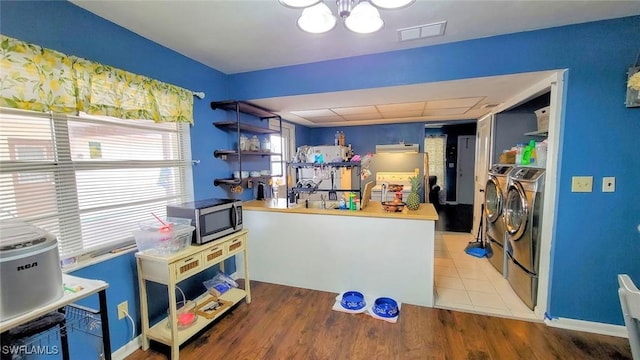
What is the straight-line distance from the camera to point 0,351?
1.04m

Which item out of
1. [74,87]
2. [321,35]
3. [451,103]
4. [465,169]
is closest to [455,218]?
[465,169]

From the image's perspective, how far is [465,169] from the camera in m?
7.26

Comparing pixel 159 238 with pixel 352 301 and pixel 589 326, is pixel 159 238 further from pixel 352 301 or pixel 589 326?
pixel 589 326

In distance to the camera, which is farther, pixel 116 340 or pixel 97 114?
pixel 116 340

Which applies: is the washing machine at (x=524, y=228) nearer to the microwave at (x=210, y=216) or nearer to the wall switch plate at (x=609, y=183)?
the wall switch plate at (x=609, y=183)

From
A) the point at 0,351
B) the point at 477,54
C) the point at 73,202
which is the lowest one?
the point at 0,351

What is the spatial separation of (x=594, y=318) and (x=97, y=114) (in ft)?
12.7

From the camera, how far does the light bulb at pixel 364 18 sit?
4.18 ft

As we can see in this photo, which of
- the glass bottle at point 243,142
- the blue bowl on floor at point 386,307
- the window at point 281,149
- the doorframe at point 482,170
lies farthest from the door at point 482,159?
the glass bottle at point 243,142

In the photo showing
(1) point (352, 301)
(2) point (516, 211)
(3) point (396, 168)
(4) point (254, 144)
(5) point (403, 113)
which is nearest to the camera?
(1) point (352, 301)

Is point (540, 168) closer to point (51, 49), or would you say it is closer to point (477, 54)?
point (477, 54)

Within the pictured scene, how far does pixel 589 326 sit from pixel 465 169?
5851 millimetres

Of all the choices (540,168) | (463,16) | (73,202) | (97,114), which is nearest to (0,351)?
(73,202)

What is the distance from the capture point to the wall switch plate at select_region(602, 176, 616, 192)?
1.86m
